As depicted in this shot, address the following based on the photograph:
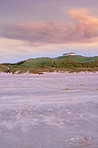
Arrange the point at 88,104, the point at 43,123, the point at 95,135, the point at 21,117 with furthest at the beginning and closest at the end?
the point at 88,104 → the point at 21,117 → the point at 43,123 → the point at 95,135

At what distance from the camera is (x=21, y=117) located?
502cm

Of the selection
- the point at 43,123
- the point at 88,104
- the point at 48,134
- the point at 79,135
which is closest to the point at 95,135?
the point at 79,135

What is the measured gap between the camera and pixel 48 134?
387cm

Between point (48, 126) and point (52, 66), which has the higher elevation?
point (52, 66)

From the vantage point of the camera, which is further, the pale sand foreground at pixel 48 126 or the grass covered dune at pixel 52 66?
the grass covered dune at pixel 52 66

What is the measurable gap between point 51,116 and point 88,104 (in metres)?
1.99

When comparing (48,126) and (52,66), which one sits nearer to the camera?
(48,126)

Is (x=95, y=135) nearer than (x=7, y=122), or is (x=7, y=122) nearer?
(x=95, y=135)

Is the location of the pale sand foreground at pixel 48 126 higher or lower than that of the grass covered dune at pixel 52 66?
lower

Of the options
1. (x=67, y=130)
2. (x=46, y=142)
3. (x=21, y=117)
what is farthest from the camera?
(x=21, y=117)

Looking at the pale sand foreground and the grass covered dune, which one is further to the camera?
the grass covered dune

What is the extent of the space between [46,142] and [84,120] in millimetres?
1596

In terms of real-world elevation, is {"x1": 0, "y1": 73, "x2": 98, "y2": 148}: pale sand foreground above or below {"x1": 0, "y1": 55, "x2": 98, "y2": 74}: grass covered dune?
below

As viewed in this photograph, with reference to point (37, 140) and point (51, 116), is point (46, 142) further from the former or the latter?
point (51, 116)
